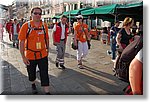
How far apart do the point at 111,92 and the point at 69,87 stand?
304 mm

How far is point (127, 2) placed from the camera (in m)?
1.41

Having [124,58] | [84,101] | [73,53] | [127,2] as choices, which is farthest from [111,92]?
[73,53]

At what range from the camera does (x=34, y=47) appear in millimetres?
1499

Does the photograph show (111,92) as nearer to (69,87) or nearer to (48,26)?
(69,87)

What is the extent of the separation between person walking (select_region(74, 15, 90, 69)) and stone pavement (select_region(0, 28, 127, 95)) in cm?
16

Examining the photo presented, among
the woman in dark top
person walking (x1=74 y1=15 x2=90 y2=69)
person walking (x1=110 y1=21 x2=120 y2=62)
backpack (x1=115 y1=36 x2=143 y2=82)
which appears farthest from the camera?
person walking (x1=74 y1=15 x2=90 y2=69)

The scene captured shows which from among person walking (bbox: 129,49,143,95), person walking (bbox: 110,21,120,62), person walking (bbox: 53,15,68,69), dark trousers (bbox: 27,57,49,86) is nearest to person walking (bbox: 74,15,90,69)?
person walking (bbox: 53,15,68,69)

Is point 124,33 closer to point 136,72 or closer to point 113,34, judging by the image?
point 113,34

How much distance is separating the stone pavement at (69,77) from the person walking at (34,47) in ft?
0.18

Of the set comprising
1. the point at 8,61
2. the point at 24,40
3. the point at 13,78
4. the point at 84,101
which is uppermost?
the point at 24,40

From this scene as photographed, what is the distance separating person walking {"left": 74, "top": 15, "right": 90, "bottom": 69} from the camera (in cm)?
233

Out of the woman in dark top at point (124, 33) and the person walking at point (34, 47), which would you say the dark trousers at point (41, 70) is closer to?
the person walking at point (34, 47)

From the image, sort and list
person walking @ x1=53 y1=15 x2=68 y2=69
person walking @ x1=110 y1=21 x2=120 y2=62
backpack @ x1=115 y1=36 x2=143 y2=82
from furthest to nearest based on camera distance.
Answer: person walking @ x1=53 y1=15 x2=68 y2=69 → person walking @ x1=110 y1=21 x2=120 y2=62 → backpack @ x1=115 y1=36 x2=143 y2=82

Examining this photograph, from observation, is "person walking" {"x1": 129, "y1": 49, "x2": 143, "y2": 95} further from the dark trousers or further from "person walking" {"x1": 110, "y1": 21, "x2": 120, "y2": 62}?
"person walking" {"x1": 110, "y1": 21, "x2": 120, "y2": 62}
